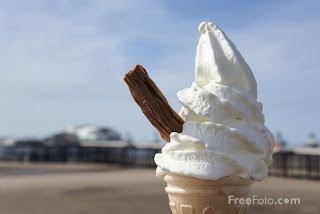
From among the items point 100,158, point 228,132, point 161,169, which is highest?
point 228,132

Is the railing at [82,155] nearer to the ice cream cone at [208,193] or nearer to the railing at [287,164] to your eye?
the railing at [287,164]

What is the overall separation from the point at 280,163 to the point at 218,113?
962 inches

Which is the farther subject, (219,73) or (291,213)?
(291,213)

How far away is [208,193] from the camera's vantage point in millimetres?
3268

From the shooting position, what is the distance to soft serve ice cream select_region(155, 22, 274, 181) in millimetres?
3301

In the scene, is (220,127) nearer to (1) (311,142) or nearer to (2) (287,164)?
(2) (287,164)

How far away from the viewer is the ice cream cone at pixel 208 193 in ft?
10.7

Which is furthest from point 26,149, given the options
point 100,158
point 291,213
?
point 291,213

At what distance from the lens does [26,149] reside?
45.7 meters

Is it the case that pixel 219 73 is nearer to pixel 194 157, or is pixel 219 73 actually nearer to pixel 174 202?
pixel 194 157

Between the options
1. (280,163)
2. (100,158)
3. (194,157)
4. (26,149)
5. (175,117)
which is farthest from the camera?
(26,149)

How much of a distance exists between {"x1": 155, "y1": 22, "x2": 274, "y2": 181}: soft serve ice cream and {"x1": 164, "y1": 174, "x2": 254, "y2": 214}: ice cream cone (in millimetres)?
77

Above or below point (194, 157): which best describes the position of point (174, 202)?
below

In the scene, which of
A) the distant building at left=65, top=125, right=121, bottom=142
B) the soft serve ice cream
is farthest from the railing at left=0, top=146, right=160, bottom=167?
the soft serve ice cream
